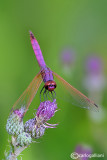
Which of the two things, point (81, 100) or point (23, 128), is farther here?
point (81, 100)

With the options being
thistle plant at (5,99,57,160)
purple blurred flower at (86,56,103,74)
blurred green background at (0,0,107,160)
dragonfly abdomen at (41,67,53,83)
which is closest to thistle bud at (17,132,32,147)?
thistle plant at (5,99,57,160)

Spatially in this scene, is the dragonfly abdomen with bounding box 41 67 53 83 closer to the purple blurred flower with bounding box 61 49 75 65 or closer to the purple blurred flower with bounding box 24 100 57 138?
the purple blurred flower with bounding box 24 100 57 138

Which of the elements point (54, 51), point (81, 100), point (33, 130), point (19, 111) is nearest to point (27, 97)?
point (19, 111)

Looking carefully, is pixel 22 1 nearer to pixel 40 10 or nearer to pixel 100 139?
pixel 40 10

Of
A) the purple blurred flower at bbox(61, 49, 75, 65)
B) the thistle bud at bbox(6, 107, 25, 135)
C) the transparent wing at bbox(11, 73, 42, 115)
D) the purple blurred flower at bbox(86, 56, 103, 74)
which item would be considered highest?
the transparent wing at bbox(11, 73, 42, 115)

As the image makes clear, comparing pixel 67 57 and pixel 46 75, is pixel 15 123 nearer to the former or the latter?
pixel 46 75

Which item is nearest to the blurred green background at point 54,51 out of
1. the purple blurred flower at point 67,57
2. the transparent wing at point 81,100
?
the purple blurred flower at point 67,57

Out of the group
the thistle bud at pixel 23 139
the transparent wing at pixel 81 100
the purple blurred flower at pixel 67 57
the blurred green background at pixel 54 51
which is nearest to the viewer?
the thistle bud at pixel 23 139

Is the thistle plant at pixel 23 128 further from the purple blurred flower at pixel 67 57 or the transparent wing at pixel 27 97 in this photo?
the purple blurred flower at pixel 67 57
